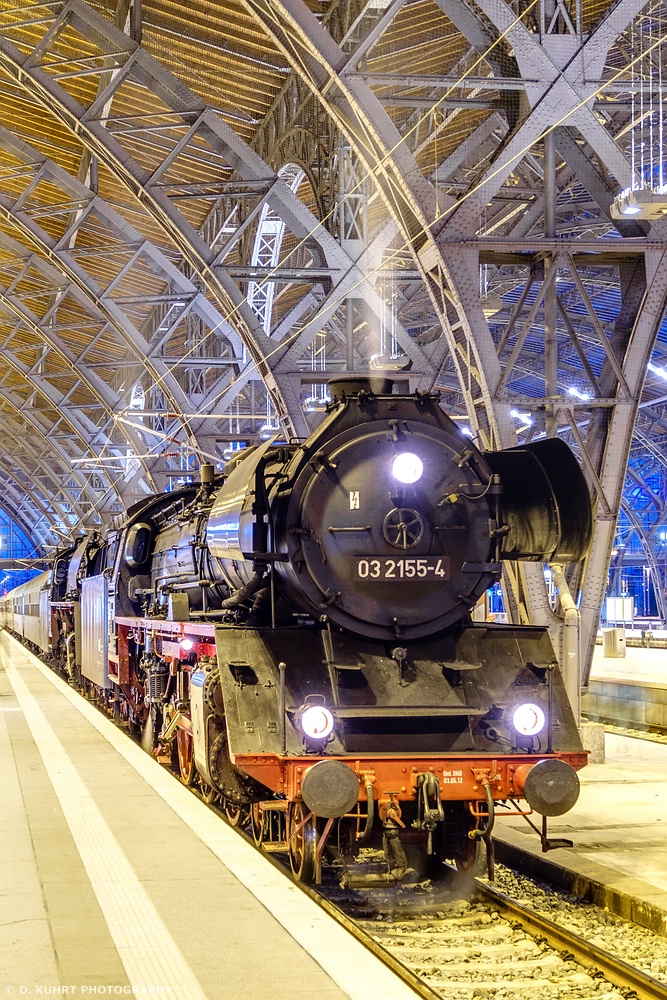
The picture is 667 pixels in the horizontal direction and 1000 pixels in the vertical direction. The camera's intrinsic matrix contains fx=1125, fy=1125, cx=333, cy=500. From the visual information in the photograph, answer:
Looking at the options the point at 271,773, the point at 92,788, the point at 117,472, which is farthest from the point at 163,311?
the point at 271,773

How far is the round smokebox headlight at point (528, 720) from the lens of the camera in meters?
7.56

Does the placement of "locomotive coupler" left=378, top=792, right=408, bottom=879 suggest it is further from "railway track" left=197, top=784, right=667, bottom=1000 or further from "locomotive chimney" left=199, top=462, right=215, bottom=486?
"locomotive chimney" left=199, top=462, right=215, bottom=486

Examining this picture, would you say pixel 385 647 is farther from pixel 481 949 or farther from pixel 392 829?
pixel 481 949

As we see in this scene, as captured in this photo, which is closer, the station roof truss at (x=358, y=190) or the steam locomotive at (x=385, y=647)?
the steam locomotive at (x=385, y=647)

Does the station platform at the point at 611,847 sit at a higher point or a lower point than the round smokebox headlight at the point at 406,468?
lower

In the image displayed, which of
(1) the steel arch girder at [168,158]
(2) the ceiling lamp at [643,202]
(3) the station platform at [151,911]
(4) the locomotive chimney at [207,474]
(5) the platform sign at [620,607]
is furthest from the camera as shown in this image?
(5) the platform sign at [620,607]

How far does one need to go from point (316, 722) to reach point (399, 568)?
4.14 ft

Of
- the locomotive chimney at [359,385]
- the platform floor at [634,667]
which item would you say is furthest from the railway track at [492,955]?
the platform floor at [634,667]

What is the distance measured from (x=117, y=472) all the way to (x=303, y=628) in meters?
37.9

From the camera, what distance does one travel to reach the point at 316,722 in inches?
286

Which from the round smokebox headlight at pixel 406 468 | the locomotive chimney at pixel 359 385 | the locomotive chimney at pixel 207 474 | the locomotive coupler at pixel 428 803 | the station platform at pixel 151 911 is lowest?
the station platform at pixel 151 911

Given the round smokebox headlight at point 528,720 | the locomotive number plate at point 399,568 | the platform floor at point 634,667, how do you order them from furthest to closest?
the platform floor at point 634,667, the locomotive number plate at point 399,568, the round smokebox headlight at point 528,720

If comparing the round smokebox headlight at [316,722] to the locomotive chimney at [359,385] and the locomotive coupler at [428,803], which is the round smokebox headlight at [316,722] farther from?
the locomotive chimney at [359,385]

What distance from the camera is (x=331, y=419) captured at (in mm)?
8031
